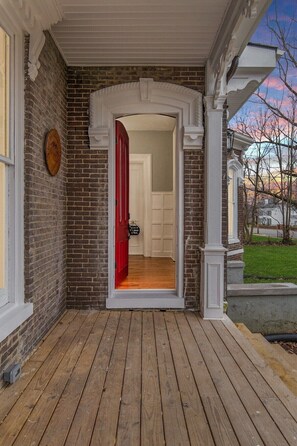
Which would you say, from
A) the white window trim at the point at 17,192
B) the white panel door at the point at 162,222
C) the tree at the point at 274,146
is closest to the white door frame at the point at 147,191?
the white panel door at the point at 162,222

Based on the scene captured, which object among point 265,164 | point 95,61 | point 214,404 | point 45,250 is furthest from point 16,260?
point 265,164

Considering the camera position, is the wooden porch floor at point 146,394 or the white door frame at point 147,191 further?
the white door frame at point 147,191

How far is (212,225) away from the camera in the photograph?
14.1 feet

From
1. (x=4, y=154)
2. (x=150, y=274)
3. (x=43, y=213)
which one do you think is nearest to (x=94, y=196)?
(x=43, y=213)

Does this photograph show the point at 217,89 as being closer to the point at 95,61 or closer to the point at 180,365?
the point at 95,61

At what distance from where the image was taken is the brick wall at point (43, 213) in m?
3.09

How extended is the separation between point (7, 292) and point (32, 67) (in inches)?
77.9

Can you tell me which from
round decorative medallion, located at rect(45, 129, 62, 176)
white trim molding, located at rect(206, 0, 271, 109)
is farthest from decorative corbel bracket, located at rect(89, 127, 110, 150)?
white trim molding, located at rect(206, 0, 271, 109)

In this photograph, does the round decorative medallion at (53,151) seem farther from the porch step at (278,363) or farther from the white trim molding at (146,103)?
the porch step at (278,363)

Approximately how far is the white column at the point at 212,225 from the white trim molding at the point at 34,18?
2023 mm

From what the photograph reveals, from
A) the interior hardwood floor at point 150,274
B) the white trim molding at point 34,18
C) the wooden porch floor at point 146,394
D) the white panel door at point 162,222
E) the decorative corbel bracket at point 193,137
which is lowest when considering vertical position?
the wooden porch floor at point 146,394

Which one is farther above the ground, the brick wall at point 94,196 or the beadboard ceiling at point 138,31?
the beadboard ceiling at point 138,31

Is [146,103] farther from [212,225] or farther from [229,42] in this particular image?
[212,225]

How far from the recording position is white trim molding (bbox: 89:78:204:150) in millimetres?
4418
